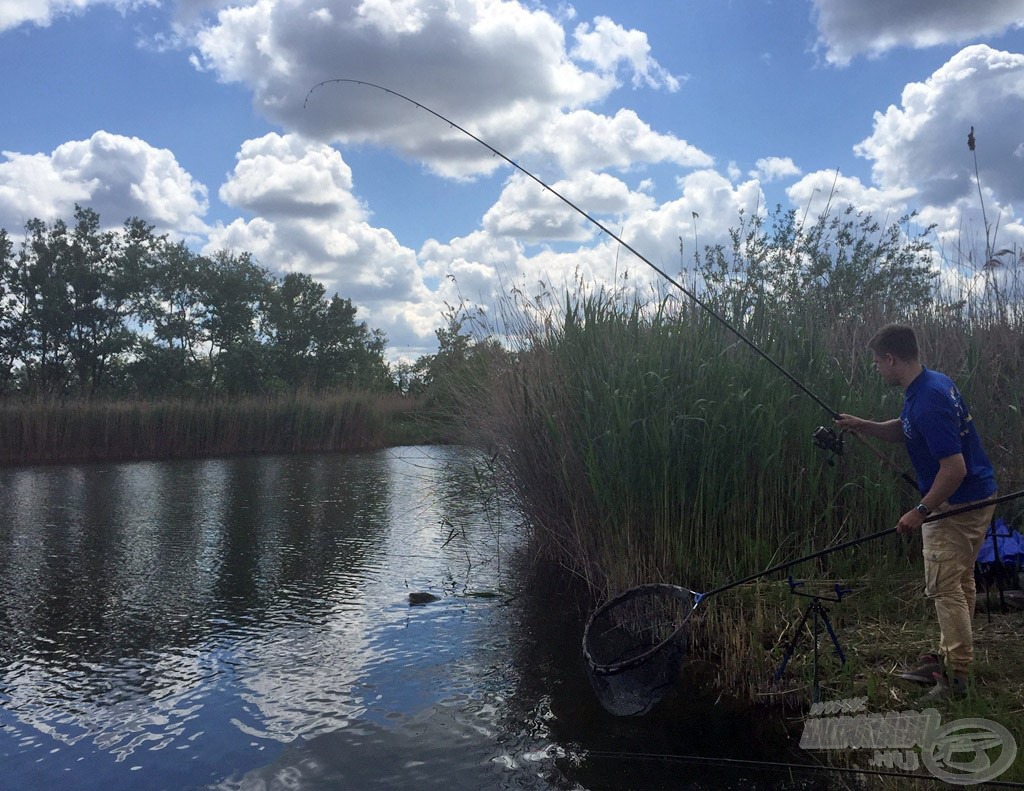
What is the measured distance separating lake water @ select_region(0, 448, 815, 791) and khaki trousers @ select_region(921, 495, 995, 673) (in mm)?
1009

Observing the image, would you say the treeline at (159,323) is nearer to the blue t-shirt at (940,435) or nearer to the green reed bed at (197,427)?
the green reed bed at (197,427)

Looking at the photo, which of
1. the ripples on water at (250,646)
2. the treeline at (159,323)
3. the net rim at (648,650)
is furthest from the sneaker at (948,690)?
the treeline at (159,323)

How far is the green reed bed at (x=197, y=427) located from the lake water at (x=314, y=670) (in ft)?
38.5

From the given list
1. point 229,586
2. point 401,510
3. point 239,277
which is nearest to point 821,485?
point 229,586

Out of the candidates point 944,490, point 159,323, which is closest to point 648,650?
point 944,490

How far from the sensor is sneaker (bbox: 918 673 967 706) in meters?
4.03

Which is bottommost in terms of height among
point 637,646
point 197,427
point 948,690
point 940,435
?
point 637,646

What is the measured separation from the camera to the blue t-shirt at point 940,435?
3936mm

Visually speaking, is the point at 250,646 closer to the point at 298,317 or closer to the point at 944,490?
the point at 944,490

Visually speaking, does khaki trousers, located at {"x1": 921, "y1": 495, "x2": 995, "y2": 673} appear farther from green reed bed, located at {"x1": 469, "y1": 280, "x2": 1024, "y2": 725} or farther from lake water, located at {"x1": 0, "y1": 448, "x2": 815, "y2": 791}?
lake water, located at {"x1": 0, "y1": 448, "x2": 815, "y2": 791}

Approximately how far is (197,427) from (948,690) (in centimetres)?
2217

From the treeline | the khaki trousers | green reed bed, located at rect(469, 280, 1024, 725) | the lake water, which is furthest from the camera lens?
the treeline

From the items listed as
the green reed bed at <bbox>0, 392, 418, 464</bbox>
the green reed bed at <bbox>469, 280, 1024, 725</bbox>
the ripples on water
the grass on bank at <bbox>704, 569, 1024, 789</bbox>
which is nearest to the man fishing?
the grass on bank at <bbox>704, 569, 1024, 789</bbox>

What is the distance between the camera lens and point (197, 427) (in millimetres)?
23406
